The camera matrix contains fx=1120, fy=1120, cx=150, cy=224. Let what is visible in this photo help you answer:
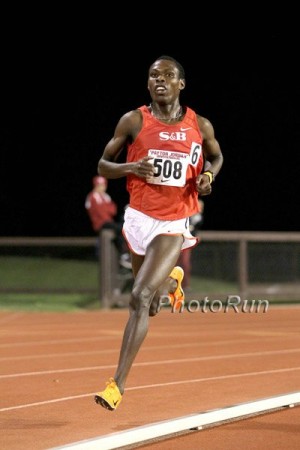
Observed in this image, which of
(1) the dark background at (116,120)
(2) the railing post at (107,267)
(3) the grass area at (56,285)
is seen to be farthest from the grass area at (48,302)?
(1) the dark background at (116,120)

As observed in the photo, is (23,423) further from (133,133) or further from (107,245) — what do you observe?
(107,245)

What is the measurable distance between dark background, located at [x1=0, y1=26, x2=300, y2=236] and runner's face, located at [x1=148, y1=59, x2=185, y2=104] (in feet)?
89.7

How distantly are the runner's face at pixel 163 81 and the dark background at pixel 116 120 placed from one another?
27.3m

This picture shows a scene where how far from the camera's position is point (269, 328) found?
15.2 metres

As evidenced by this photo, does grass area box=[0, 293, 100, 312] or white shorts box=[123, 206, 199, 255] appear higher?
white shorts box=[123, 206, 199, 255]

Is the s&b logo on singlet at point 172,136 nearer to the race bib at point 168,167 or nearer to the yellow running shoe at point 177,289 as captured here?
the race bib at point 168,167

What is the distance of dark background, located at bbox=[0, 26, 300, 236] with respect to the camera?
3506cm

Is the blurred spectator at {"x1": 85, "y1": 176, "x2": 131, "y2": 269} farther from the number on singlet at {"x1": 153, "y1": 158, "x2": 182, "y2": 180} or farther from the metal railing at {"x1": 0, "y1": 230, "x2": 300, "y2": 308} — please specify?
the number on singlet at {"x1": 153, "y1": 158, "x2": 182, "y2": 180}

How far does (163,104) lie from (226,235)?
1327cm

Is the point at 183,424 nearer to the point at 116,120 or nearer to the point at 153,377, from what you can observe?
the point at 153,377

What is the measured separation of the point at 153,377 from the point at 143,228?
102 inches

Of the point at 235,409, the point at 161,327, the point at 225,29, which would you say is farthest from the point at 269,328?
the point at 225,29

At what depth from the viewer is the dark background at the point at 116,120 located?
35.1m

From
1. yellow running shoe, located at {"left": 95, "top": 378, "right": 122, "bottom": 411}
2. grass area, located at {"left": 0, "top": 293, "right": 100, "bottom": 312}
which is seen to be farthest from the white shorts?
grass area, located at {"left": 0, "top": 293, "right": 100, "bottom": 312}
